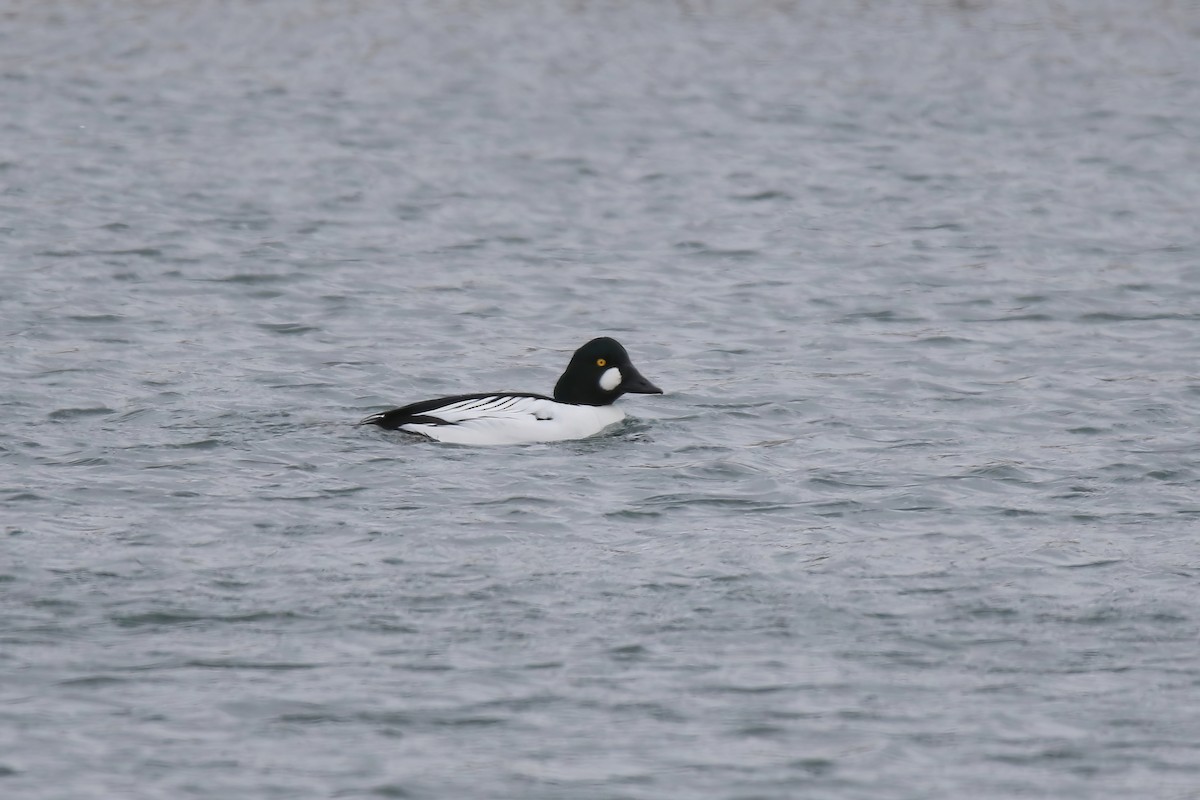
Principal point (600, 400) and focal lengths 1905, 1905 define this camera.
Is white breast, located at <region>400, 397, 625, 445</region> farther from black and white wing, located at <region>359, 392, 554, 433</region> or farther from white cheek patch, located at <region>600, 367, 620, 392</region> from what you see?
white cheek patch, located at <region>600, 367, 620, 392</region>

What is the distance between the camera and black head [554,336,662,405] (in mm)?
14016

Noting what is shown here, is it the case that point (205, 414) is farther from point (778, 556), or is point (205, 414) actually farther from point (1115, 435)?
point (1115, 435)

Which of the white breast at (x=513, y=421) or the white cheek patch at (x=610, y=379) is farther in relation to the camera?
the white cheek patch at (x=610, y=379)

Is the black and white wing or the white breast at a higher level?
the black and white wing

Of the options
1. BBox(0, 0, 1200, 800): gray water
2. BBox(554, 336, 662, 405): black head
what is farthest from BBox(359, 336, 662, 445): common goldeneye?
BBox(0, 0, 1200, 800): gray water

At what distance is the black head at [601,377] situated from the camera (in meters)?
14.0

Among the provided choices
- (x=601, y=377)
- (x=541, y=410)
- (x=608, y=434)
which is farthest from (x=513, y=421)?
(x=601, y=377)

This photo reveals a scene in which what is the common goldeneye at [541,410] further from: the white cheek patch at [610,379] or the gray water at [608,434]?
the gray water at [608,434]

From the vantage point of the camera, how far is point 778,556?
10.8 m

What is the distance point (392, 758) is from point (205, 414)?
6.03 meters

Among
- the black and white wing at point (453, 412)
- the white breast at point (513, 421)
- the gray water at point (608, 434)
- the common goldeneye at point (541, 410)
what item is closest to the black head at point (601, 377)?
the common goldeneye at point (541, 410)

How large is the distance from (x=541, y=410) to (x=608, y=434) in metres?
0.60

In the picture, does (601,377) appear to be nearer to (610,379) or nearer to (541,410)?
(610,379)

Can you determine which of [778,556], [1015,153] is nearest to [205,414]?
[778,556]
